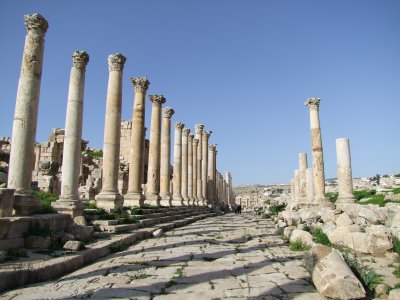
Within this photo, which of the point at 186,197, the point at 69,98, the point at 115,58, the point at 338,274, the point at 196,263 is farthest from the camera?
the point at 186,197

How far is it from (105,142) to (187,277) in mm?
10088

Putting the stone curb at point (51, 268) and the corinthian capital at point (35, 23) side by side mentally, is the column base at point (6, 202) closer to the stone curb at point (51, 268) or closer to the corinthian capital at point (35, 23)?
the stone curb at point (51, 268)

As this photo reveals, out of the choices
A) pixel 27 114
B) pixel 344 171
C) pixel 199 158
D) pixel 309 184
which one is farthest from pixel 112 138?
pixel 199 158

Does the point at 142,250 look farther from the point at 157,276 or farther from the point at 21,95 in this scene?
the point at 21,95

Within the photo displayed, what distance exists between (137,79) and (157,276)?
14.3 meters

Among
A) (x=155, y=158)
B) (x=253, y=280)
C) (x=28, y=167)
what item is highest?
(x=155, y=158)

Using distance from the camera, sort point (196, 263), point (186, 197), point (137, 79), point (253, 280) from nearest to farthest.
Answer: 1. point (253, 280)
2. point (196, 263)
3. point (137, 79)
4. point (186, 197)

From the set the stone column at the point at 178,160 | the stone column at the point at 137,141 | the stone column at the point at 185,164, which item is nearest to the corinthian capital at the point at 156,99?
the stone column at the point at 137,141

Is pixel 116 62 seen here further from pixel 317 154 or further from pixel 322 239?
pixel 317 154

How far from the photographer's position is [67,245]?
305 inches

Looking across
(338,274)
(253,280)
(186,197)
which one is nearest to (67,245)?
(253,280)

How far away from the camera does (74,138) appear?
1219 centimetres

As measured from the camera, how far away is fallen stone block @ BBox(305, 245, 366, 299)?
4.73 m

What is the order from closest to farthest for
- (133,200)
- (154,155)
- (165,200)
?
(133,200), (154,155), (165,200)
